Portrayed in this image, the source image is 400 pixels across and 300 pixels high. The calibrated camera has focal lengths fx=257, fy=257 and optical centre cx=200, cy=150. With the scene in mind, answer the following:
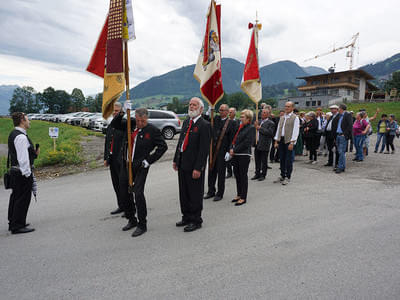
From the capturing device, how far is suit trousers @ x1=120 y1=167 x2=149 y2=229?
12.8ft

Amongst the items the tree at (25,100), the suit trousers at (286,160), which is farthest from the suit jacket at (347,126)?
the tree at (25,100)

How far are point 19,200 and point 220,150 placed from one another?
12.8 ft

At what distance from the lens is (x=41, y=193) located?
6871mm

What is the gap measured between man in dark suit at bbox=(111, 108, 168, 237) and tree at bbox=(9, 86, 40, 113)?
390 ft

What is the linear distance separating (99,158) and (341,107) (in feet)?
31.4

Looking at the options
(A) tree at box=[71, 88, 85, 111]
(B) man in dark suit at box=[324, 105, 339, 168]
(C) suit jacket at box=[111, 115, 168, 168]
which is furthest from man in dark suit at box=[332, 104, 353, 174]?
(A) tree at box=[71, 88, 85, 111]

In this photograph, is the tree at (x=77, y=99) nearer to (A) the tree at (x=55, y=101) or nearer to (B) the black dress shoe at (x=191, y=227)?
(A) the tree at (x=55, y=101)

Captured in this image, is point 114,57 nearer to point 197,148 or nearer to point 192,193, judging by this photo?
point 197,148

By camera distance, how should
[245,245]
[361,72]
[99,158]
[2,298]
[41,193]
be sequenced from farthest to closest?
1. [361,72]
2. [99,158]
3. [41,193]
4. [245,245]
5. [2,298]

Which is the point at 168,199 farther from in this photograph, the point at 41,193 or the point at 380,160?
the point at 380,160

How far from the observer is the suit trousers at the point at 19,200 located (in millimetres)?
4156

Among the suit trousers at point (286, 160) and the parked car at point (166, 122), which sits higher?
the parked car at point (166, 122)

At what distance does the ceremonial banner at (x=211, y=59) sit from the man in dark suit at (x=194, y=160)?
1.60 metres

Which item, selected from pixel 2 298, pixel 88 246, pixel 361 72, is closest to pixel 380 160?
pixel 88 246
